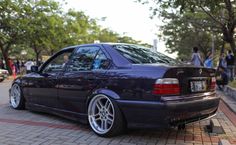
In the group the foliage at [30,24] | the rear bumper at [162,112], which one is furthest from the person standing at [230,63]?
the foliage at [30,24]

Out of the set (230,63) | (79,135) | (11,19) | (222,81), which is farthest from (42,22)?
(79,135)

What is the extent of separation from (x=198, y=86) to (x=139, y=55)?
1.12m

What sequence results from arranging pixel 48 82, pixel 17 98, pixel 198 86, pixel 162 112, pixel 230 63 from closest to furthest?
pixel 162 112 → pixel 198 86 → pixel 48 82 → pixel 17 98 → pixel 230 63

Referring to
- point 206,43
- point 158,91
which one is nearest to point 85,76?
point 158,91

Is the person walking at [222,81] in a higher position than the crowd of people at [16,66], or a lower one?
lower

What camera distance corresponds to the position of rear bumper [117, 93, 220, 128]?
16.8 ft

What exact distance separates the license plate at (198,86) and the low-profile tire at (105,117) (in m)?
1.18

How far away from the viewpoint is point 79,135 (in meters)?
5.95

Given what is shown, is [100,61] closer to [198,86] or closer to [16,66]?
[198,86]

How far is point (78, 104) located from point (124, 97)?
1.16 metres

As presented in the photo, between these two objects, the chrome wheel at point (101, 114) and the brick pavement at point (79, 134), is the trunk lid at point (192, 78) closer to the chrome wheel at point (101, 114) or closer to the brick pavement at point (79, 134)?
the brick pavement at point (79, 134)

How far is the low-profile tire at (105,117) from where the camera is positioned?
5625 millimetres

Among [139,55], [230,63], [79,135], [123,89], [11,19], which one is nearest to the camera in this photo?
[123,89]

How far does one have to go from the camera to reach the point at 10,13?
2994 centimetres
